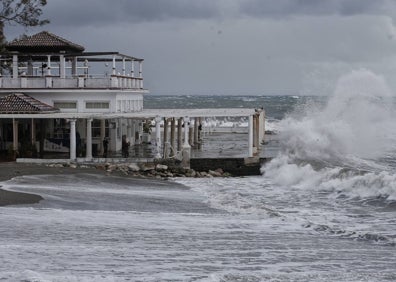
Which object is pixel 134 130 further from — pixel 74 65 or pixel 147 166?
pixel 147 166

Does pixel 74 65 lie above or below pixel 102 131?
above

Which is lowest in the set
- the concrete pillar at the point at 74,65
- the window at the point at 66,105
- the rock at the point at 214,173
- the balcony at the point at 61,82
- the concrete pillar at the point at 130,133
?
the rock at the point at 214,173

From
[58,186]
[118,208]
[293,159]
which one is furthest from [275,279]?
[293,159]

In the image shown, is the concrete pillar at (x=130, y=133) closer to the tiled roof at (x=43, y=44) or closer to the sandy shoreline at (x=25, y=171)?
the tiled roof at (x=43, y=44)

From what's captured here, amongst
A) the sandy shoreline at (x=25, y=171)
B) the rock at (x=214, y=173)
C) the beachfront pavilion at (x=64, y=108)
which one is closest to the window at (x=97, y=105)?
the beachfront pavilion at (x=64, y=108)

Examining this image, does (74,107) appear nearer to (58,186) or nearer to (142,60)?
(142,60)

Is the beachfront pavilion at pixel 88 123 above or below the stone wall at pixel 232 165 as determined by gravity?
above

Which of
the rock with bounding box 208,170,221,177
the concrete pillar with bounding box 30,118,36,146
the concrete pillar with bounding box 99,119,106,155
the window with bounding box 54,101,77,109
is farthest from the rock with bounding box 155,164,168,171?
the window with bounding box 54,101,77,109

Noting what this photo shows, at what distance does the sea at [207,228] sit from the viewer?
1470 cm

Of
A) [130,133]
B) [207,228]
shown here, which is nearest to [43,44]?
[130,133]

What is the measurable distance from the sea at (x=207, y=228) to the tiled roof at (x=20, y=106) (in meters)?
7.71

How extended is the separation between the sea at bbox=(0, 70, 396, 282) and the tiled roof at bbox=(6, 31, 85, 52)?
1290cm

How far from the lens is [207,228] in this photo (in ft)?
63.2

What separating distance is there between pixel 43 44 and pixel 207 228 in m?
25.4
